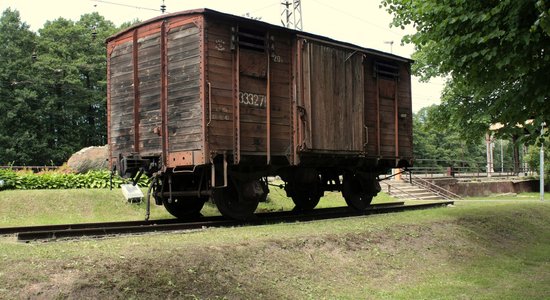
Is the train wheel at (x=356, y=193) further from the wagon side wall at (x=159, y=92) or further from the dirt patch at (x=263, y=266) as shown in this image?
the wagon side wall at (x=159, y=92)

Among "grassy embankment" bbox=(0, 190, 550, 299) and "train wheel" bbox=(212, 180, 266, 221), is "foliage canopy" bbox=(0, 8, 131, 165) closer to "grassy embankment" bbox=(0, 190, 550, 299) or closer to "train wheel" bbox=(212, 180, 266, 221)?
"train wheel" bbox=(212, 180, 266, 221)

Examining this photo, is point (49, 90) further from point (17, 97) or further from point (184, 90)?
point (184, 90)

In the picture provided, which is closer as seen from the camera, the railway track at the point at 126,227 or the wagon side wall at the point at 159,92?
the railway track at the point at 126,227

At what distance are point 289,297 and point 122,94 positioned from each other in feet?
23.8

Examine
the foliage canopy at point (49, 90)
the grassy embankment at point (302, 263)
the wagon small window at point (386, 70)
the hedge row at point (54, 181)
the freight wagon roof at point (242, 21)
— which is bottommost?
the grassy embankment at point (302, 263)

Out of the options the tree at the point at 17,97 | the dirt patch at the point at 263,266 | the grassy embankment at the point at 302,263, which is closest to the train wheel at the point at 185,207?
the grassy embankment at the point at 302,263

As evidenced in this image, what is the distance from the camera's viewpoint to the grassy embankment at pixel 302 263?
5.33 metres

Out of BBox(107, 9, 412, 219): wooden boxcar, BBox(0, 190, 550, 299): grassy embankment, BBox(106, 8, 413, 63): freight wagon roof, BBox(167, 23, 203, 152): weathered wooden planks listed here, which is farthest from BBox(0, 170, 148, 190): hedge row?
BBox(0, 190, 550, 299): grassy embankment

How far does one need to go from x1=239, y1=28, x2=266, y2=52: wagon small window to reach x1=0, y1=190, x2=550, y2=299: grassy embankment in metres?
4.08

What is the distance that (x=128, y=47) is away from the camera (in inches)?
450

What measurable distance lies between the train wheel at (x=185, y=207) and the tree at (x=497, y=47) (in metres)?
6.40

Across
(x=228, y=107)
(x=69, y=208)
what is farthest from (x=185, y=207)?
(x=69, y=208)

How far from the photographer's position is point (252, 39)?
1092cm

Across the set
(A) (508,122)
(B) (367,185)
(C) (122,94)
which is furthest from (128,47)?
(A) (508,122)
